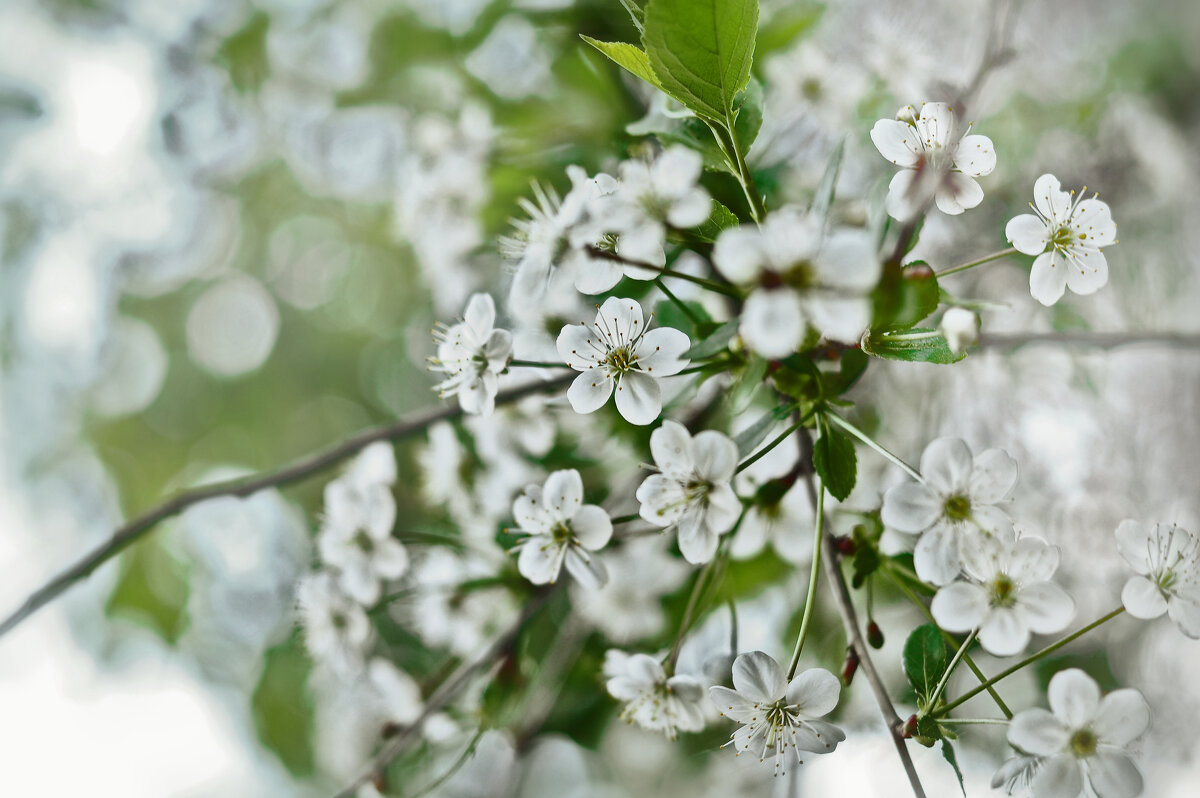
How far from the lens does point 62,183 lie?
6.15ft

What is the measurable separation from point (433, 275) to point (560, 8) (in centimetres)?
41

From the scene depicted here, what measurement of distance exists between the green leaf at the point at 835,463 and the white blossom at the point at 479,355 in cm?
23

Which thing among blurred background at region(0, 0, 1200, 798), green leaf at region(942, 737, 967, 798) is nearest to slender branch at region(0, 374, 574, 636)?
blurred background at region(0, 0, 1200, 798)

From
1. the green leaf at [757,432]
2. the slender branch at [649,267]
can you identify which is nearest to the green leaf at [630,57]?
the slender branch at [649,267]

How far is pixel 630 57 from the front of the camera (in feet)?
1.74

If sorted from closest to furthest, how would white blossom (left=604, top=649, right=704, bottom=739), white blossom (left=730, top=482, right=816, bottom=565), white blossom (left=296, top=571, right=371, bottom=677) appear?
white blossom (left=604, top=649, right=704, bottom=739) → white blossom (left=730, top=482, right=816, bottom=565) → white blossom (left=296, top=571, right=371, bottom=677)

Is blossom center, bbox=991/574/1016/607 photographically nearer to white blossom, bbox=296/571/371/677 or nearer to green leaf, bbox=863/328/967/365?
green leaf, bbox=863/328/967/365

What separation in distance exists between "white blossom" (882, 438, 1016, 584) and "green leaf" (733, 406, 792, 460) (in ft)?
0.29

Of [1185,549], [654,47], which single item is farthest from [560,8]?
[1185,549]

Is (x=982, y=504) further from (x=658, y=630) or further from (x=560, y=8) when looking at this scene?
(x=560, y=8)

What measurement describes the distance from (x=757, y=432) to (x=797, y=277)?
0.16m

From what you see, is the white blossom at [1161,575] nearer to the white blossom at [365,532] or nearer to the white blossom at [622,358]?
the white blossom at [622,358]

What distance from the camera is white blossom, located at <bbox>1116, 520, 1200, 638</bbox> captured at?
52 centimetres

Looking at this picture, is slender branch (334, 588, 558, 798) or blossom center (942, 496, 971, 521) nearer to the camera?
blossom center (942, 496, 971, 521)
